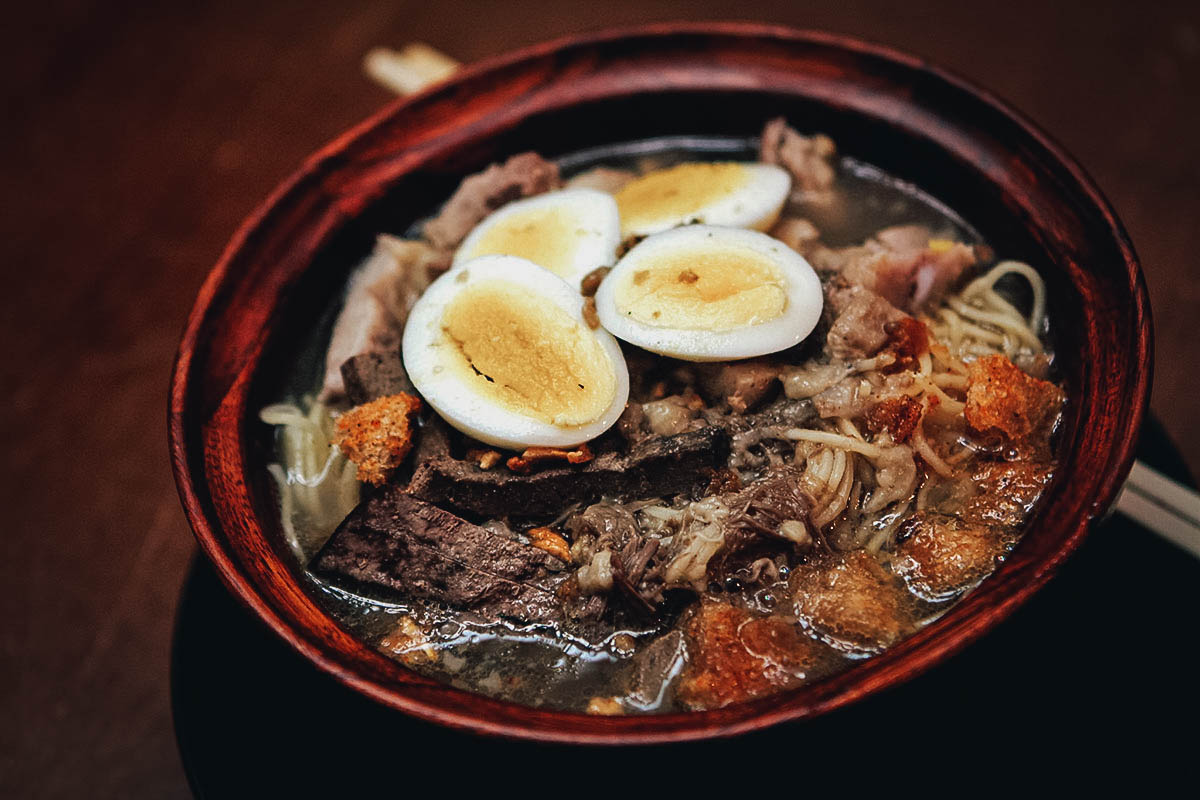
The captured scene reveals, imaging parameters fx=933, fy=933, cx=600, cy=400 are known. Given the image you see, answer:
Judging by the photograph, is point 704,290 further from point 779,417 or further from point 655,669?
point 655,669

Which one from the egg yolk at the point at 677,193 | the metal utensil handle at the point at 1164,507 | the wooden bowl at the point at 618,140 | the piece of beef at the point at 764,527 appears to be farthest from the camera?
the egg yolk at the point at 677,193

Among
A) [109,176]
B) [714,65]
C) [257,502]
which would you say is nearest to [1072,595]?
[714,65]

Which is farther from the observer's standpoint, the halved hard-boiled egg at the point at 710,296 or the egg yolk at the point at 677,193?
the egg yolk at the point at 677,193

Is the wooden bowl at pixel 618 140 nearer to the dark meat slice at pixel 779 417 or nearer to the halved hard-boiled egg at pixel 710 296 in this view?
the dark meat slice at pixel 779 417

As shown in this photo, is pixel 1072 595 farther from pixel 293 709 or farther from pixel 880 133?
pixel 293 709

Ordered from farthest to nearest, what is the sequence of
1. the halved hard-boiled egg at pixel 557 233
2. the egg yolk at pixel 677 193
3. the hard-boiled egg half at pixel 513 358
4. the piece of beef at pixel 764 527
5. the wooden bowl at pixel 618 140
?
the egg yolk at pixel 677 193 < the halved hard-boiled egg at pixel 557 233 < the hard-boiled egg half at pixel 513 358 < the piece of beef at pixel 764 527 < the wooden bowl at pixel 618 140

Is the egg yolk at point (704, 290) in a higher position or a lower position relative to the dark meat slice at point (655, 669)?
higher

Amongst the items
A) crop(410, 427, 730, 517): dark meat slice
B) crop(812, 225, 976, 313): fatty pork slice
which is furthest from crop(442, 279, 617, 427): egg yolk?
crop(812, 225, 976, 313): fatty pork slice

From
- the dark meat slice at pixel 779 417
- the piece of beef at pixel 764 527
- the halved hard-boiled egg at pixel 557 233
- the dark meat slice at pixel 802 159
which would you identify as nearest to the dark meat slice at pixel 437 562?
the piece of beef at pixel 764 527
